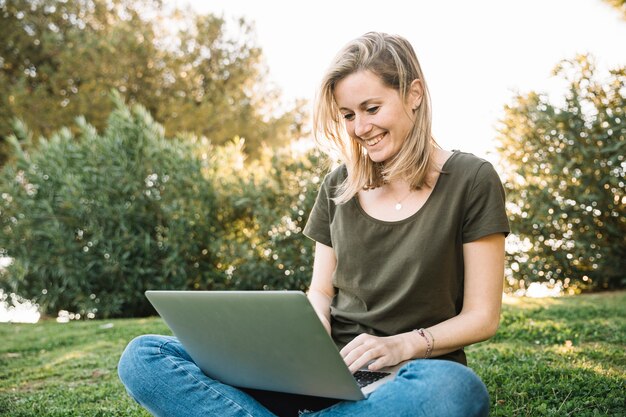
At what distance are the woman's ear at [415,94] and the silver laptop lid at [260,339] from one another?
95 centimetres

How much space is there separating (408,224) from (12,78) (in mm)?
15233

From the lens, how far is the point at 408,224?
207cm

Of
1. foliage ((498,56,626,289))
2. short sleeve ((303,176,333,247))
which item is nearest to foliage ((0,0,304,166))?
foliage ((498,56,626,289))

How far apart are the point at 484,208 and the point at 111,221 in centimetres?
664

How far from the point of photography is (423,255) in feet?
6.56

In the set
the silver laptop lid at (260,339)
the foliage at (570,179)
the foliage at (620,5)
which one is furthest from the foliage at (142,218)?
the silver laptop lid at (260,339)

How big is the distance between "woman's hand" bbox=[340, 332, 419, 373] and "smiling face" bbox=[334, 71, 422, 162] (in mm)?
650

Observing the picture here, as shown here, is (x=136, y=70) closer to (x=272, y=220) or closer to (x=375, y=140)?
(x=272, y=220)

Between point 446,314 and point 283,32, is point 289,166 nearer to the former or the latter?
point 446,314

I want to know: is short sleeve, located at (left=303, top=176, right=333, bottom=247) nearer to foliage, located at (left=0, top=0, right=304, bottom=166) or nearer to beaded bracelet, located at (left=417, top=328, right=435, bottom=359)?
beaded bracelet, located at (left=417, top=328, right=435, bottom=359)

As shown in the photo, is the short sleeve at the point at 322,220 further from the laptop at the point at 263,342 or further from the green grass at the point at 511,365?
the green grass at the point at 511,365

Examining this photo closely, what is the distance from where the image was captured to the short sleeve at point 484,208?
1.95 m

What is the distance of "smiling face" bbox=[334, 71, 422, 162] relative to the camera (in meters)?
2.14

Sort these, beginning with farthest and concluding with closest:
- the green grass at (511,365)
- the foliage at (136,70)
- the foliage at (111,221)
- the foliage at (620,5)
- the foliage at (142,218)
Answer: the foliage at (136,70), the foliage at (111,221), the foliage at (142,218), the foliage at (620,5), the green grass at (511,365)
